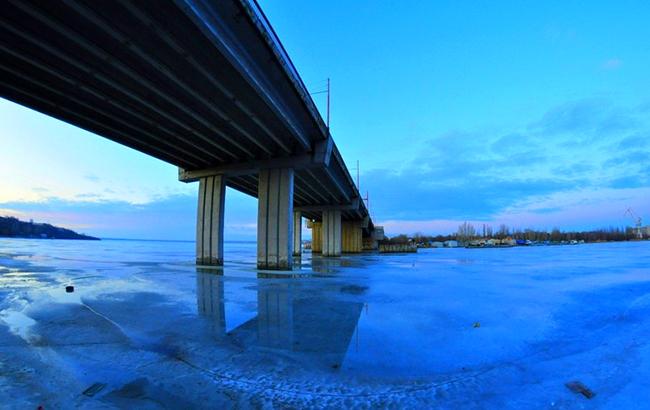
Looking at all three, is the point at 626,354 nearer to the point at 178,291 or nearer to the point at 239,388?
the point at 239,388

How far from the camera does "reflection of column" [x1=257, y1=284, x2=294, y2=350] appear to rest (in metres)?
6.78

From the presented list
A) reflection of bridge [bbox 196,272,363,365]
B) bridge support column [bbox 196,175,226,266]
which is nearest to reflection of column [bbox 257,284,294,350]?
reflection of bridge [bbox 196,272,363,365]

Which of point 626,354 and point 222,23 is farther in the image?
point 222,23

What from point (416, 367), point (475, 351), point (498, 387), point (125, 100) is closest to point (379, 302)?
point (475, 351)

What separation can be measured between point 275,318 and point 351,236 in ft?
239

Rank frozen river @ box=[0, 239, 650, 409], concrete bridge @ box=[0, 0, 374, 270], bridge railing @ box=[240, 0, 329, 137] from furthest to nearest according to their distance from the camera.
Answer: bridge railing @ box=[240, 0, 329, 137] < concrete bridge @ box=[0, 0, 374, 270] < frozen river @ box=[0, 239, 650, 409]

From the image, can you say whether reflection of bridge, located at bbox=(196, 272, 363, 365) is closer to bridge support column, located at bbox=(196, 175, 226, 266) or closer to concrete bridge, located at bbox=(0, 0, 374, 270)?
concrete bridge, located at bbox=(0, 0, 374, 270)

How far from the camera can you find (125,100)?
56.6 ft

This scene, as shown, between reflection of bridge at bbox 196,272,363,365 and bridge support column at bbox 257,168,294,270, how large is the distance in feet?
44.3

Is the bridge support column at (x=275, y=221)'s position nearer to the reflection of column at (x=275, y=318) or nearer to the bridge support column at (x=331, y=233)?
the reflection of column at (x=275, y=318)

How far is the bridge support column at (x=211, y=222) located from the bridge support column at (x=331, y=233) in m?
27.1

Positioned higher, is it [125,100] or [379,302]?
[125,100]

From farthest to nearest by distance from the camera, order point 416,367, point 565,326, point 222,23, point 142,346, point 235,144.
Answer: point 235,144 → point 222,23 → point 565,326 → point 142,346 → point 416,367

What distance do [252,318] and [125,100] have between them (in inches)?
565
